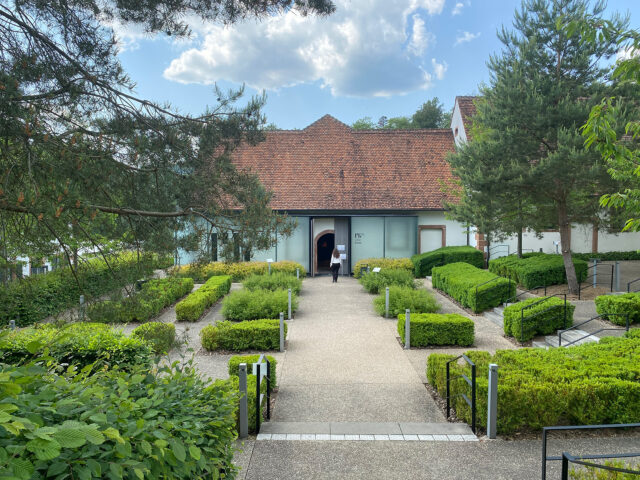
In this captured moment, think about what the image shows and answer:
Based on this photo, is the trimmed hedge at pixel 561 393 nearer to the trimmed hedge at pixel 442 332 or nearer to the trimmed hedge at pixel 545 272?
the trimmed hedge at pixel 442 332

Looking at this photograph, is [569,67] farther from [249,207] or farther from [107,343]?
[107,343]

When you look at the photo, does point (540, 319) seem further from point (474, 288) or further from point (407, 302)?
point (407, 302)

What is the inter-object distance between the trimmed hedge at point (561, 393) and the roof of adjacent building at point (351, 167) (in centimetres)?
1750

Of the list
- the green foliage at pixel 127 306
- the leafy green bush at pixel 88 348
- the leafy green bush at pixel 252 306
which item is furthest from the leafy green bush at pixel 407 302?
the green foliage at pixel 127 306

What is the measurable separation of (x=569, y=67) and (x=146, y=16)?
1345 centimetres

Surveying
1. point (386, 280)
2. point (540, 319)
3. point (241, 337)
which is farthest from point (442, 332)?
point (386, 280)

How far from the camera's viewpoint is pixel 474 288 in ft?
49.6

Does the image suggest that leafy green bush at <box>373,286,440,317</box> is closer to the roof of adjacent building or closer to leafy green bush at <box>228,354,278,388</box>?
leafy green bush at <box>228,354,278,388</box>

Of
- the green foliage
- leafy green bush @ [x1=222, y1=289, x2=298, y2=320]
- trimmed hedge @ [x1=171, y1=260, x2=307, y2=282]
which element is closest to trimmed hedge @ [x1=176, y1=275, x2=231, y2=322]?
leafy green bush @ [x1=222, y1=289, x2=298, y2=320]

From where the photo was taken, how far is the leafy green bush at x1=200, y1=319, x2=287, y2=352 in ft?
36.2

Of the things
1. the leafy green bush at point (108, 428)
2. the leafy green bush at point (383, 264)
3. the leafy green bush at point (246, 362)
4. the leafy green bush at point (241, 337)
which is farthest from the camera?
the leafy green bush at point (383, 264)

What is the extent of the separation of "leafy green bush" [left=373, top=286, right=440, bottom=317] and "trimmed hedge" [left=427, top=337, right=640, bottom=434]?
6.66 meters

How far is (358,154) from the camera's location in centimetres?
2686

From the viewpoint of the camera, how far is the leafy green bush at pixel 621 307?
11258mm
